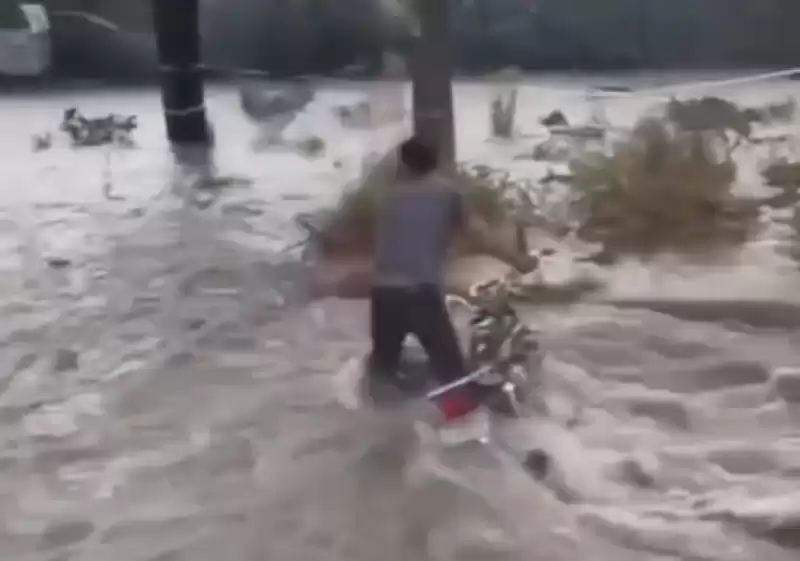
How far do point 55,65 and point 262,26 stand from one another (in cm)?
47

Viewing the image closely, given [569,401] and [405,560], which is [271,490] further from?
[569,401]

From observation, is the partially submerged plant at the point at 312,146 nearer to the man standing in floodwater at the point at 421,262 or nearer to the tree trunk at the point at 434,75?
the tree trunk at the point at 434,75

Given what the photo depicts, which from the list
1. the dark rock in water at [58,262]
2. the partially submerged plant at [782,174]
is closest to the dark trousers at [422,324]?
the dark rock in water at [58,262]

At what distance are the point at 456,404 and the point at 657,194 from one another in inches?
35.2

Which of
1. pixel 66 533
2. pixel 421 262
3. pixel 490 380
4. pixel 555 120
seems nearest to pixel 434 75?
pixel 555 120

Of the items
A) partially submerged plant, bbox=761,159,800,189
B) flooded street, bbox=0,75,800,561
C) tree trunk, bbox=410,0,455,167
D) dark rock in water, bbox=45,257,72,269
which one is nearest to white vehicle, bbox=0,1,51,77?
flooded street, bbox=0,75,800,561

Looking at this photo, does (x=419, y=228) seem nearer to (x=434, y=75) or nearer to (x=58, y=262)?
(x=434, y=75)

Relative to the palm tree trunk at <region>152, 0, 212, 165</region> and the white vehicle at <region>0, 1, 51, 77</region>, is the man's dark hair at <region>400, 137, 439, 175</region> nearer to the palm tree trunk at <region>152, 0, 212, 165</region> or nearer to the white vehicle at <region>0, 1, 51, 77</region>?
the palm tree trunk at <region>152, 0, 212, 165</region>

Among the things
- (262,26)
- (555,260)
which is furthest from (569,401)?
(262,26)

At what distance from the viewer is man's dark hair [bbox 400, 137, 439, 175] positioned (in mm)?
1572

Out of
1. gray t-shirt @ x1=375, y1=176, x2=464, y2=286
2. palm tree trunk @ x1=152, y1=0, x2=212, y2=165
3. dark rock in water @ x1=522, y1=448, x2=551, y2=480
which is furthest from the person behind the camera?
palm tree trunk @ x1=152, y1=0, x2=212, y2=165

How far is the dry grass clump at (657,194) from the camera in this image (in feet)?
7.03

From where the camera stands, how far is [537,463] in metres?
1.45

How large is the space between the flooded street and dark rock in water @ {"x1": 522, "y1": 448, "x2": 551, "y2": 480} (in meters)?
0.02
